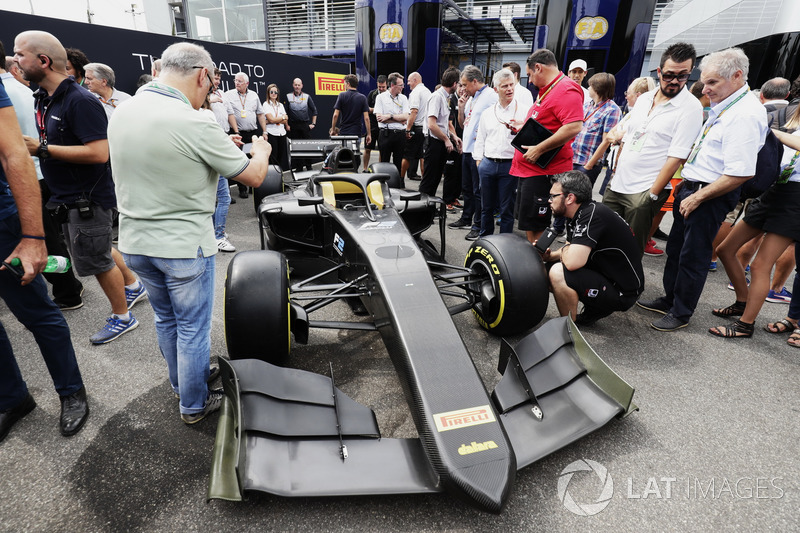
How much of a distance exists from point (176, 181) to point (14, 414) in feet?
5.15

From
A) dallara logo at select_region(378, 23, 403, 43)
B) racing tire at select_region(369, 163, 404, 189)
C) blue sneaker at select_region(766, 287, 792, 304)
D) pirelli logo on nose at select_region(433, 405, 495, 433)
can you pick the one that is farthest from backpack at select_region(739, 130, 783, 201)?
dallara logo at select_region(378, 23, 403, 43)

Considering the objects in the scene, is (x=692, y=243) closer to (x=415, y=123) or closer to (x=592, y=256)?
(x=592, y=256)

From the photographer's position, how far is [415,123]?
6922mm

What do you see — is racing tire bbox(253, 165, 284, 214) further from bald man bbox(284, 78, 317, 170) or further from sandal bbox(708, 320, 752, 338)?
sandal bbox(708, 320, 752, 338)

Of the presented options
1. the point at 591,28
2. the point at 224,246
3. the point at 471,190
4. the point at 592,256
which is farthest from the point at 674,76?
the point at 591,28

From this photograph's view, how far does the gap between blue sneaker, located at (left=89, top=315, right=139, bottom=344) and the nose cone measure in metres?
2.61

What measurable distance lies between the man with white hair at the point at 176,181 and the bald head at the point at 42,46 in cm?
135

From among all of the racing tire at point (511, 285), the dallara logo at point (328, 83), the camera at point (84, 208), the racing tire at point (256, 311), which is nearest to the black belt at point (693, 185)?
the racing tire at point (511, 285)

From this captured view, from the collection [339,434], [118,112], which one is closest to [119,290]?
[118,112]

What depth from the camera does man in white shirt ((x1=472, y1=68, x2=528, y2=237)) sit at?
4.10 meters

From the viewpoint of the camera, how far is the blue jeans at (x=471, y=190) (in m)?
5.28

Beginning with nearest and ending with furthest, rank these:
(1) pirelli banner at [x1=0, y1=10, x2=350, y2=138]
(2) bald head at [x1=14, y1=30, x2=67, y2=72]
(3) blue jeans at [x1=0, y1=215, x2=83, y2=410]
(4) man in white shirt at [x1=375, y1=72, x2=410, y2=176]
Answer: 1. (3) blue jeans at [x1=0, y1=215, x2=83, y2=410]
2. (2) bald head at [x1=14, y1=30, x2=67, y2=72]
3. (1) pirelli banner at [x1=0, y1=10, x2=350, y2=138]
4. (4) man in white shirt at [x1=375, y1=72, x2=410, y2=176]

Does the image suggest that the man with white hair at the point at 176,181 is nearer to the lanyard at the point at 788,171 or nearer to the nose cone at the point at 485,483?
the nose cone at the point at 485,483

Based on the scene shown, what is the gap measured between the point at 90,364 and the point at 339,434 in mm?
1949
